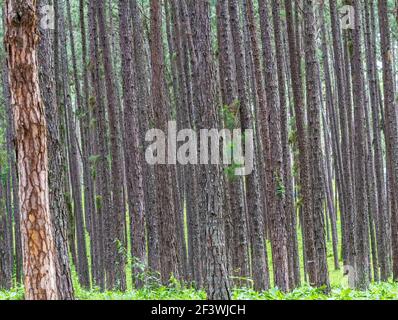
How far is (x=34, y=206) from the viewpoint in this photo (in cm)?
775

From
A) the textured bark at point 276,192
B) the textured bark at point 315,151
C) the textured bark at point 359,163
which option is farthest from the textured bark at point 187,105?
the textured bark at point 315,151

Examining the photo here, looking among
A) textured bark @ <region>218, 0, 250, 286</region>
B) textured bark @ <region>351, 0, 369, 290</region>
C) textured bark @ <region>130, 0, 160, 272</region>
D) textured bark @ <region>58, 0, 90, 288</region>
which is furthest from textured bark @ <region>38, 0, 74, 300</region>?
textured bark @ <region>58, 0, 90, 288</region>

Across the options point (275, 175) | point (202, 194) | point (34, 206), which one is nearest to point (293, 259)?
point (275, 175)

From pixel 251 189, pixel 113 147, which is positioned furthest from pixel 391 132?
pixel 113 147

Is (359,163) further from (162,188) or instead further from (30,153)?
(30,153)

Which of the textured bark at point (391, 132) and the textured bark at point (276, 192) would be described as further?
the textured bark at point (391, 132)

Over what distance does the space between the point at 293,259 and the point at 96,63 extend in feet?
26.7

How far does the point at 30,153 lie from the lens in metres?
7.80

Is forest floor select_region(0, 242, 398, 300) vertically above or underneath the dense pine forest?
underneath

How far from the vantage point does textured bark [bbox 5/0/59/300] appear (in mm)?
7746

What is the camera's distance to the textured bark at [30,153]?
305 inches

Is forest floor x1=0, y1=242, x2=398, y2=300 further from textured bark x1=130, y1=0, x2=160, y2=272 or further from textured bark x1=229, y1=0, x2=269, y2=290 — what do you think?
textured bark x1=130, y1=0, x2=160, y2=272

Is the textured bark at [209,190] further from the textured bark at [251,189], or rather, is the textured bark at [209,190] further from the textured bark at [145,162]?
the textured bark at [145,162]
